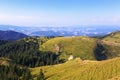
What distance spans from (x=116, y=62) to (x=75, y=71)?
31723 millimetres

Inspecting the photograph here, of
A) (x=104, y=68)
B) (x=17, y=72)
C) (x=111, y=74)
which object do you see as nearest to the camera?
(x=111, y=74)

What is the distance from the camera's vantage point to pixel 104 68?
15800cm

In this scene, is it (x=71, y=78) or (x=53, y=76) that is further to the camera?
(x=53, y=76)

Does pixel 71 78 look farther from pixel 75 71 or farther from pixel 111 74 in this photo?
pixel 111 74

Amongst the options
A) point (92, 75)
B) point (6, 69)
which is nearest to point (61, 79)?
point (92, 75)

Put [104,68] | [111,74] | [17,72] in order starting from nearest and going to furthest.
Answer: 1. [111,74]
2. [104,68]
3. [17,72]

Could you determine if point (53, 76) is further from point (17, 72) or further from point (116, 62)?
point (116, 62)

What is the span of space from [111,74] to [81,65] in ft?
126

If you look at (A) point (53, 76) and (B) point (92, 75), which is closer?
(B) point (92, 75)

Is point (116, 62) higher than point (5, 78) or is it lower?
higher

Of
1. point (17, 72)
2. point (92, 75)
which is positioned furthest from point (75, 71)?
point (17, 72)

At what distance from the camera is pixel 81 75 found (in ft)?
504

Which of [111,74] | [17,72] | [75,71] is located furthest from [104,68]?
[17,72]

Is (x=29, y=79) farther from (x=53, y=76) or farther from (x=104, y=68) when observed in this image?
(x=104, y=68)
